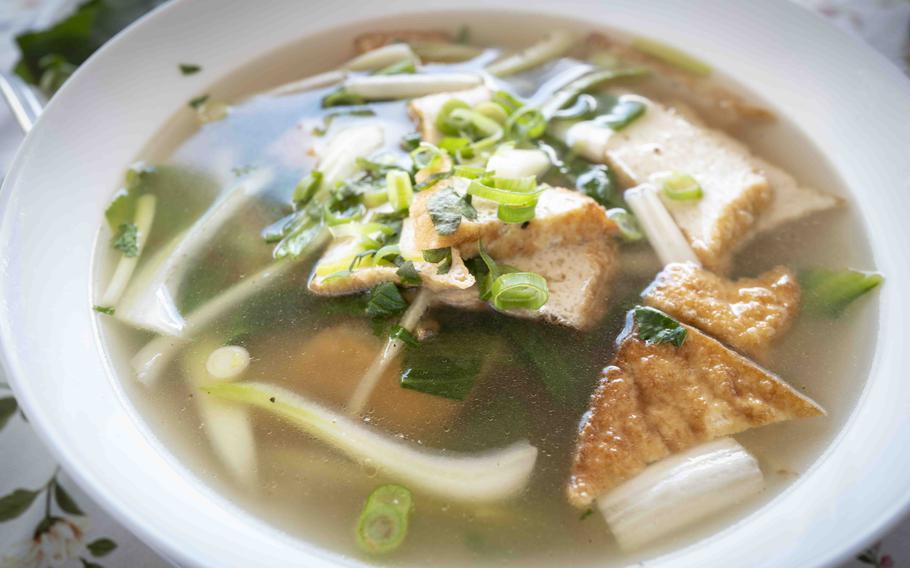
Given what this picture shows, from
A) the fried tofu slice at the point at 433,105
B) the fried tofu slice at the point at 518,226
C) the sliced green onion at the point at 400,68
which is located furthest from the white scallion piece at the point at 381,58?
the fried tofu slice at the point at 518,226

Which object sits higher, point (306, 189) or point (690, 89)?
point (690, 89)

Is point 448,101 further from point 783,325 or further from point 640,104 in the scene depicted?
point 783,325

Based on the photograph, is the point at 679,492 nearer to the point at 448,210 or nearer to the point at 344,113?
the point at 448,210

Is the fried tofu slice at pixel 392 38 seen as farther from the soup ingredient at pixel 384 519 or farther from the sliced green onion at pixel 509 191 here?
the soup ingredient at pixel 384 519

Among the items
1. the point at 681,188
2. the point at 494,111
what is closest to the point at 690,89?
the point at 681,188

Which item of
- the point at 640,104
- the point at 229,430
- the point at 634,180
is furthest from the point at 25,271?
the point at 640,104

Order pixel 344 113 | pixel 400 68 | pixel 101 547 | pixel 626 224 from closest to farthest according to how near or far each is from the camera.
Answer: pixel 101 547 < pixel 626 224 < pixel 344 113 < pixel 400 68

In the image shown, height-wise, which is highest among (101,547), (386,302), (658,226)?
(658,226)

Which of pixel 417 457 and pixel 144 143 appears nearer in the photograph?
pixel 417 457
